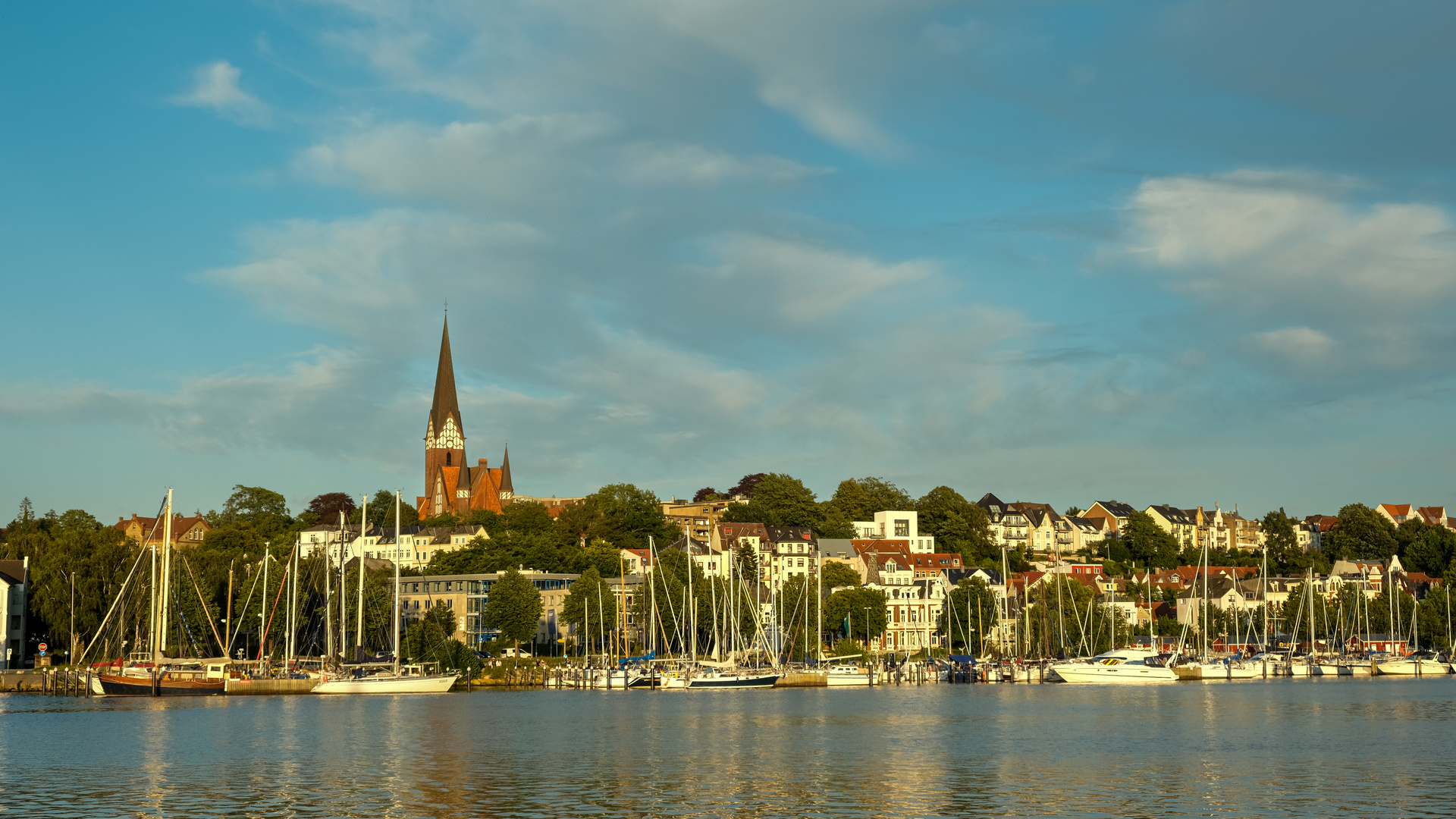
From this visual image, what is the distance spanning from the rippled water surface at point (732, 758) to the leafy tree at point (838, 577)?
229 ft

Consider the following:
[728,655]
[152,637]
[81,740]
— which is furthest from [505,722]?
[728,655]

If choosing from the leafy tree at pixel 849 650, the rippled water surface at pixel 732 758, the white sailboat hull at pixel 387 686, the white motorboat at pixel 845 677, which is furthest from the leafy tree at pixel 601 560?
the rippled water surface at pixel 732 758

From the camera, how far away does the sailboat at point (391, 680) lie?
4035 inches

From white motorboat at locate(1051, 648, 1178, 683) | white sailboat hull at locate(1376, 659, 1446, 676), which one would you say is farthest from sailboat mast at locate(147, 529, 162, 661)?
white sailboat hull at locate(1376, 659, 1446, 676)

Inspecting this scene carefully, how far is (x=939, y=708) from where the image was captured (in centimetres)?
8738

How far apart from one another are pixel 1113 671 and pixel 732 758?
251ft

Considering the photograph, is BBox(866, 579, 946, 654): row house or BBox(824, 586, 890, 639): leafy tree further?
BBox(866, 579, 946, 654): row house

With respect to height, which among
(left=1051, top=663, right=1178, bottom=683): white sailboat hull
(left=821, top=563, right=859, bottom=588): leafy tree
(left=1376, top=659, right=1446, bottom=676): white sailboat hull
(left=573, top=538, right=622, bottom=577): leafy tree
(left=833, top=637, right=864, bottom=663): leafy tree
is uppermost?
(left=573, top=538, right=622, bottom=577): leafy tree

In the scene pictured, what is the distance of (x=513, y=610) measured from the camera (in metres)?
134

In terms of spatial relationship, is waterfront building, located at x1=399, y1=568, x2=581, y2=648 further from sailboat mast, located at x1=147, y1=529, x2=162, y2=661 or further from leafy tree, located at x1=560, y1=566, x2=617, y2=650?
sailboat mast, located at x1=147, y1=529, x2=162, y2=661

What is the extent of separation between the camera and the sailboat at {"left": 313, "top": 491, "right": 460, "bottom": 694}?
102500 mm

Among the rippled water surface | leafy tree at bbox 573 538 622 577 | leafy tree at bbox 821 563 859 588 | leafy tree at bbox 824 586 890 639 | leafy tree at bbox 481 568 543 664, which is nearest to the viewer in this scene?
the rippled water surface

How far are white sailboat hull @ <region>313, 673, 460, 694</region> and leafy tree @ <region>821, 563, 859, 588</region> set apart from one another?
6702 centimetres

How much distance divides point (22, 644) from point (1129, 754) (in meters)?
111
